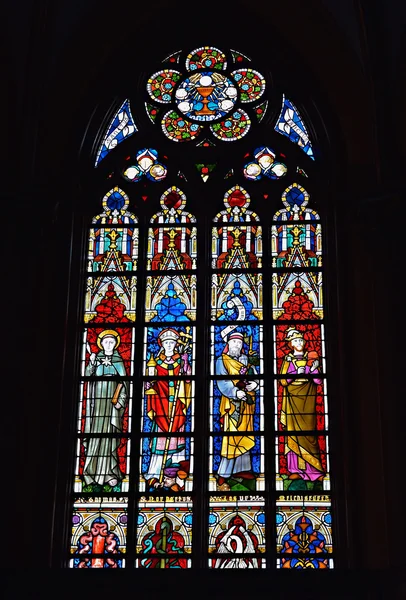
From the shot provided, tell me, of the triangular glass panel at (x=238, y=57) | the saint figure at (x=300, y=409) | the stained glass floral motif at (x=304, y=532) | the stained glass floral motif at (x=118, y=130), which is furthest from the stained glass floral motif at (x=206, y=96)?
the stained glass floral motif at (x=304, y=532)

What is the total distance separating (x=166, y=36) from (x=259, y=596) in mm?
5477

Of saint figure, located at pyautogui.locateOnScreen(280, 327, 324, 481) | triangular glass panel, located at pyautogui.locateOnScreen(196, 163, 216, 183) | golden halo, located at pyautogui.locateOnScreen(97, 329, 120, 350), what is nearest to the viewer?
saint figure, located at pyautogui.locateOnScreen(280, 327, 324, 481)

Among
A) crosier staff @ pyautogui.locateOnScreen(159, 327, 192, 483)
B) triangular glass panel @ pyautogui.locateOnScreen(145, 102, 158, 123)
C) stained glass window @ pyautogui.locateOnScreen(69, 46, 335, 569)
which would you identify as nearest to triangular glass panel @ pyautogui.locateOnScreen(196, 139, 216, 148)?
stained glass window @ pyautogui.locateOnScreen(69, 46, 335, 569)

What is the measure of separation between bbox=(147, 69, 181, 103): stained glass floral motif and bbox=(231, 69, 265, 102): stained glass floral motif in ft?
1.91

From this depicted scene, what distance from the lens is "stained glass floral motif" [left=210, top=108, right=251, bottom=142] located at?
36.4 feet

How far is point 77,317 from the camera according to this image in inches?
402

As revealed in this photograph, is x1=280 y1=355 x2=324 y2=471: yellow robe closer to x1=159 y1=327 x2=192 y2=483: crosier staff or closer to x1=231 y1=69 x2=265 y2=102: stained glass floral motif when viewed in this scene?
x1=159 y1=327 x2=192 y2=483: crosier staff

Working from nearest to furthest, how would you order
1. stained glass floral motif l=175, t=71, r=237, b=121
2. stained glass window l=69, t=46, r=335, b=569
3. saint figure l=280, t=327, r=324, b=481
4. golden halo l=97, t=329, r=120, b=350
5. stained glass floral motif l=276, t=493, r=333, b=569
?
stained glass floral motif l=276, t=493, r=333, b=569
stained glass window l=69, t=46, r=335, b=569
saint figure l=280, t=327, r=324, b=481
golden halo l=97, t=329, r=120, b=350
stained glass floral motif l=175, t=71, r=237, b=121

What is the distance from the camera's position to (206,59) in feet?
37.8

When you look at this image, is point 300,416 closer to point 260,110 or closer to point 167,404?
point 167,404

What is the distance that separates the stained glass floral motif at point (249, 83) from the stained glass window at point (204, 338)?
0.5 inches
